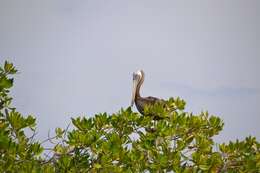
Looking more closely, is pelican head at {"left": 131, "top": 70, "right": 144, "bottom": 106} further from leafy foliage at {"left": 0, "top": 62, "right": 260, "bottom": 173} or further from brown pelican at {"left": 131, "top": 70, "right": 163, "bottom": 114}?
leafy foliage at {"left": 0, "top": 62, "right": 260, "bottom": 173}

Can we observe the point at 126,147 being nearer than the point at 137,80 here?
Yes

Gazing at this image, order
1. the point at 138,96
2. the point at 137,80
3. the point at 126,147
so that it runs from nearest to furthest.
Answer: the point at 126,147
the point at 138,96
the point at 137,80

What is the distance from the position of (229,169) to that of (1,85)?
400 centimetres

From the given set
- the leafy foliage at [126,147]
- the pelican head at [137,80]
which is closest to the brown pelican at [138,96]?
the pelican head at [137,80]

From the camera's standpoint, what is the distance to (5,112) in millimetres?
10414

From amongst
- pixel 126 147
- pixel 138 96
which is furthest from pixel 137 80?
pixel 126 147

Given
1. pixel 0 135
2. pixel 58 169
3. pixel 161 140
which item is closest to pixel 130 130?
pixel 161 140

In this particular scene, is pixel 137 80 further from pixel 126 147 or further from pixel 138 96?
pixel 126 147

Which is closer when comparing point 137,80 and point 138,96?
point 138,96

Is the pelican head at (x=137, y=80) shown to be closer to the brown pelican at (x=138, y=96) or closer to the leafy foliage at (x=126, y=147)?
the brown pelican at (x=138, y=96)

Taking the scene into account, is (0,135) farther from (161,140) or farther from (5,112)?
(161,140)

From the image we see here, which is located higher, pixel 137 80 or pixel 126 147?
pixel 137 80

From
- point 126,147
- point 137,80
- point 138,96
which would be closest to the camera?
point 126,147

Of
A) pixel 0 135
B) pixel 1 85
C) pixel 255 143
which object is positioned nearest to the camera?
pixel 0 135
